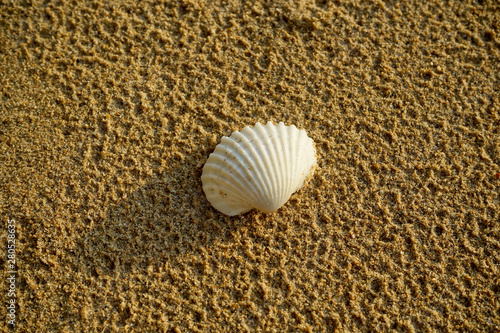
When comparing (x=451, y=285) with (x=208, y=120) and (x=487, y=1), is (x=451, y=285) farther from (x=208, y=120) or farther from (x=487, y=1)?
(x=487, y=1)

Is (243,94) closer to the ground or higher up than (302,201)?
higher up

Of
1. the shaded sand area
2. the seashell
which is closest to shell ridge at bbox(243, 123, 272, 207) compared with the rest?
the seashell

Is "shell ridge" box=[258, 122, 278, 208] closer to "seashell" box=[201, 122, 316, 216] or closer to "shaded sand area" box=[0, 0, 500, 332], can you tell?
"seashell" box=[201, 122, 316, 216]

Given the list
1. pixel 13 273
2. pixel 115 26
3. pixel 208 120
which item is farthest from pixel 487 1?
pixel 13 273

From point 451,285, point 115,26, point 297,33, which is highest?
point 297,33

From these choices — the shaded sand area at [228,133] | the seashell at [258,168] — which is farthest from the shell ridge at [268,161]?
the shaded sand area at [228,133]

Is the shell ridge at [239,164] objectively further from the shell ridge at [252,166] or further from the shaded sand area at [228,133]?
the shaded sand area at [228,133]
